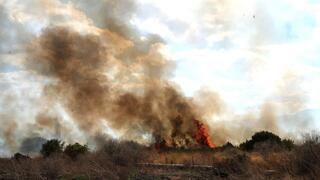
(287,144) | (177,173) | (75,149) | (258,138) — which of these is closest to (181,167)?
(177,173)

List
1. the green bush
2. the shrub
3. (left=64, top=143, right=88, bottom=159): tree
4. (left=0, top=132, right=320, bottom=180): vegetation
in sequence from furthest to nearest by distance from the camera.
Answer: the green bush < (left=64, top=143, right=88, bottom=159): tree < the shrub < (left=0, top=132, right=320, bottom=180): vegetation

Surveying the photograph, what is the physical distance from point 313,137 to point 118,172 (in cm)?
1102

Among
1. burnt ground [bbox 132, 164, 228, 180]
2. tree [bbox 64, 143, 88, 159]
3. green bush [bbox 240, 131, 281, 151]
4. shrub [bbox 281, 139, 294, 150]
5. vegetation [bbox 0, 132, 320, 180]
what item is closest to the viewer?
vegetation [bbox 0, 132, 320, 180]

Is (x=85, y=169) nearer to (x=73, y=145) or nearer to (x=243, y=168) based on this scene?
(x=243, y=168)

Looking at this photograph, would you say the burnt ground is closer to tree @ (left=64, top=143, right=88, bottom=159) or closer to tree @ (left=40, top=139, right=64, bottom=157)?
tree @ (left=64, top=143, right=88, bottom=159)

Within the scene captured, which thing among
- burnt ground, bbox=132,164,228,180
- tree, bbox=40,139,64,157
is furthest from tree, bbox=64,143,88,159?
burnt ground, bbox=132,164,228,180

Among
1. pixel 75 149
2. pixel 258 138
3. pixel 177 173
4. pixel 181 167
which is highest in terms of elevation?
pixel 258 138

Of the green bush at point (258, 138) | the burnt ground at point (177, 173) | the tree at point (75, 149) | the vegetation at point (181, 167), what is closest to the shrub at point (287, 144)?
the green bush at point (258, 138)

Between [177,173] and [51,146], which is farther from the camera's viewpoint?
[51,146]

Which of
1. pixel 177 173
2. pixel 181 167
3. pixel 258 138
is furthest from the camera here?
pixel 258 138

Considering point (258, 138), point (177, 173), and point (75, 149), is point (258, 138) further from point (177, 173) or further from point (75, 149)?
point (177, 173)

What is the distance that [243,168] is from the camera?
23.1 m

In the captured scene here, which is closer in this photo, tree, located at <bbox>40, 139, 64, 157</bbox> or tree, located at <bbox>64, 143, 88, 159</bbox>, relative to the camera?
tree, located at <bbox>64, 143, 88, 159</bbox>

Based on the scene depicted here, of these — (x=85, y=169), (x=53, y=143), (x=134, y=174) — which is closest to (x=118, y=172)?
(x=134, y=174)
